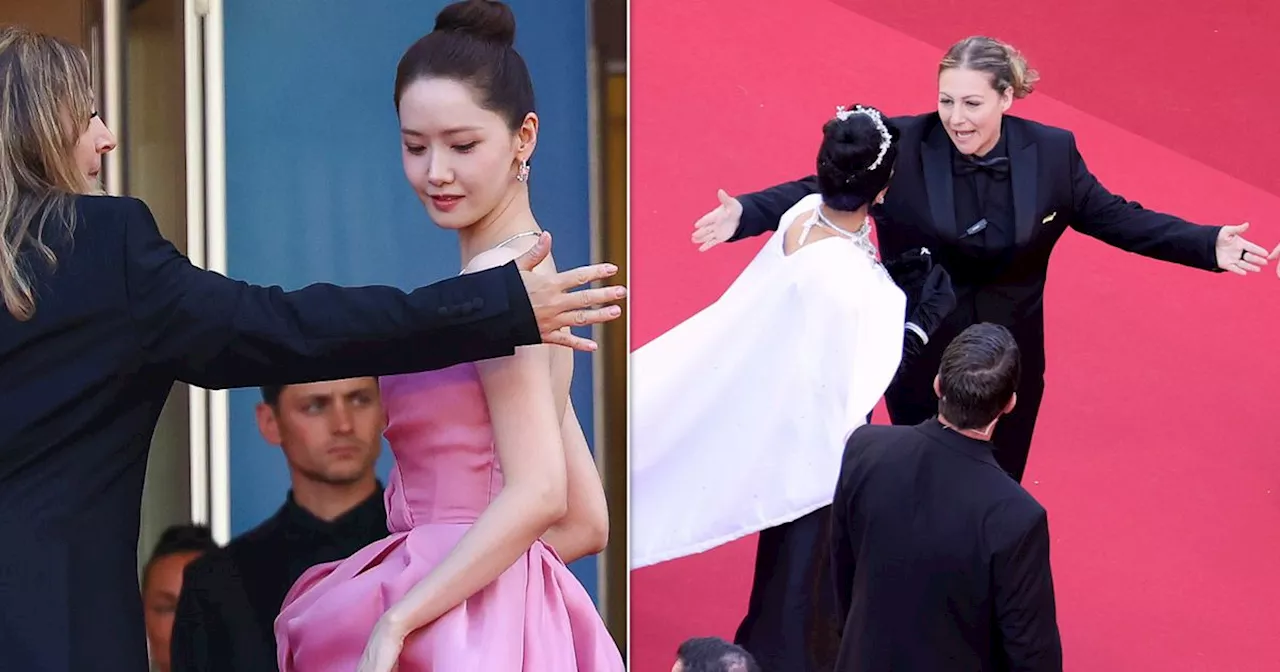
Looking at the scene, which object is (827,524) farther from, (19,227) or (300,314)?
(19,227)

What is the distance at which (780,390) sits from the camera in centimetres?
331

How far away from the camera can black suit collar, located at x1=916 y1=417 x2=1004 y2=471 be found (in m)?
2.92

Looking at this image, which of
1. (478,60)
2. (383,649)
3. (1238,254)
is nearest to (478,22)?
(478,60)

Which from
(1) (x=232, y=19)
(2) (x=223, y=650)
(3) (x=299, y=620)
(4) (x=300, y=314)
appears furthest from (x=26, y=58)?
(2) (x=223, y=650)

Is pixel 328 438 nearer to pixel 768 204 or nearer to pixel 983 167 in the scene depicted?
pixel 768 204

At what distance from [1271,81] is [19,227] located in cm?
259

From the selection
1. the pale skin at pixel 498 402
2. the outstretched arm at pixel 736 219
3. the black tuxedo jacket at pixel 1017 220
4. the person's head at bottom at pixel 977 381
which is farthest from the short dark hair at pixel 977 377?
the pale skin at pixel 498 402

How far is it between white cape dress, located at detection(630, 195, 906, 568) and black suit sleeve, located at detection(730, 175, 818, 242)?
0.07ft

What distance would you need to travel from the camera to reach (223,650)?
3236mm

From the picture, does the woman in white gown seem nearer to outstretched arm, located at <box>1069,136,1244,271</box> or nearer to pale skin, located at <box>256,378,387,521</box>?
outstretched arm, located at <box>1069,136,1244,271</box>

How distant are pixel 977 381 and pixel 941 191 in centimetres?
47

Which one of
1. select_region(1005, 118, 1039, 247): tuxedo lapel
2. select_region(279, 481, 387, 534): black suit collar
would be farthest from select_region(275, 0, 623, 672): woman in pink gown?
select_region(1005, 118, 1039, 247): tuxedo lapel

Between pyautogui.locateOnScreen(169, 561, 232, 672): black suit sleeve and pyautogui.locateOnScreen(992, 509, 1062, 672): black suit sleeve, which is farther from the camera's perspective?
pyautogui.locateOnScreen(169, 561, 232, 672): black suit sleeve

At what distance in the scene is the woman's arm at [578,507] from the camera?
2.69 m
